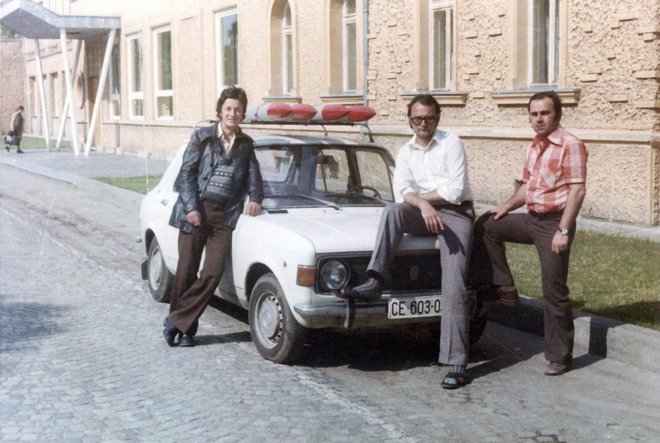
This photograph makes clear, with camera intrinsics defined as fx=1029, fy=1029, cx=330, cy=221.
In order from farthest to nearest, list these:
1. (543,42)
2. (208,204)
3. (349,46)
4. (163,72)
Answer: (163,72) → (349,46) → (543,42) → (208,204)

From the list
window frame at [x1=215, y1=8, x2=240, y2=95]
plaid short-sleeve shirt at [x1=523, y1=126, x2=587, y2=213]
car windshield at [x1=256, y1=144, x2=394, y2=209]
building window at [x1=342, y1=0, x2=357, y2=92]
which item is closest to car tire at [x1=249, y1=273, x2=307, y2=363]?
car windshield at [x1=256, y1=144, x2=394, y2=209]

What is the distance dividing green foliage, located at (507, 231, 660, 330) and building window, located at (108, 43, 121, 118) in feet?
84.5

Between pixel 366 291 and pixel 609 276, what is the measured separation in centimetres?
395

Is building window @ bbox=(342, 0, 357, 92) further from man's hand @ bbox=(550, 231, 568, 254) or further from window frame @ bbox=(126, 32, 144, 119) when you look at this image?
man's hand @ bbox=(550, 231, 568, 254)

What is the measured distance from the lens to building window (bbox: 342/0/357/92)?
2097 centimetres

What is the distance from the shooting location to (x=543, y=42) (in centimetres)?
1567

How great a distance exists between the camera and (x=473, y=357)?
7.27m

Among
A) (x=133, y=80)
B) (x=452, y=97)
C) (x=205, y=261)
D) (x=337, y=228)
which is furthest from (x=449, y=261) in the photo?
(x=133, y=80)

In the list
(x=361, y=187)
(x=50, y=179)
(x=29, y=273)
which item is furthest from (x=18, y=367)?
(x=50, y=179)

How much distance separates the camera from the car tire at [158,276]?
8922 millimetres

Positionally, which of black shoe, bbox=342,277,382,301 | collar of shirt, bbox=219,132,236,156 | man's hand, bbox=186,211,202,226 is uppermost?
collar of shirt, bbox=219,132,236,156

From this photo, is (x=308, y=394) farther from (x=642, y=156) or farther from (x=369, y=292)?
(x=642, y=156)

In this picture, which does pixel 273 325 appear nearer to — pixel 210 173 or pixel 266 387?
pixel 266 387

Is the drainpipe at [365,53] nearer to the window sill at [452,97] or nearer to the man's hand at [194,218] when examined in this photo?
the window sill at [452,97]
